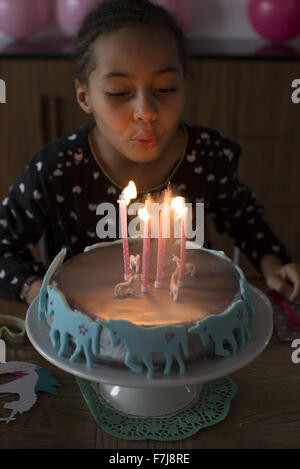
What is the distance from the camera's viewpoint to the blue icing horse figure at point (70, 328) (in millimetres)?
683

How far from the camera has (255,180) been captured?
243 centimetres

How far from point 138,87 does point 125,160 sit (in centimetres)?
25

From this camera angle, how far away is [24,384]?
82 cm

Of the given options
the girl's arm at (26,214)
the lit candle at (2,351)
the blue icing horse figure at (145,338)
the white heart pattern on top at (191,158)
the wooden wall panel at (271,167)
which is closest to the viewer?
the blue icing horse figure at (145,338)

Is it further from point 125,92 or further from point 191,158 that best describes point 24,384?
point 191,158

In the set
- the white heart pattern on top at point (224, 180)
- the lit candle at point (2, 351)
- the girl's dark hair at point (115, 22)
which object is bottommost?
the lit candle at point (2, 351)

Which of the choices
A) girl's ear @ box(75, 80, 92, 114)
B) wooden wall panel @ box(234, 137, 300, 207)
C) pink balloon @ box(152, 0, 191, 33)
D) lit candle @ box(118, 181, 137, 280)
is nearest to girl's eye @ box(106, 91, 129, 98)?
girl's ear @ box(75, 80, 92, 114)

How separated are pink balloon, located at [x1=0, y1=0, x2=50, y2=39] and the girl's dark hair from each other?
1.36 m

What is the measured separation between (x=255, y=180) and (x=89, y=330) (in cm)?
187

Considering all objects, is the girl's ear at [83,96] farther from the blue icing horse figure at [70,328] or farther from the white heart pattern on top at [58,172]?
the blue icing horse figure at [70,328]

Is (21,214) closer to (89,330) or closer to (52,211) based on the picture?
(52,211)

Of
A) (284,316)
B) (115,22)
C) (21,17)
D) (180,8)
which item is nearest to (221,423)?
(284,316)

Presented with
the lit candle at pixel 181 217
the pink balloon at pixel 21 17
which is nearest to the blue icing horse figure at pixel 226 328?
the lit candle at pixel 181 217
